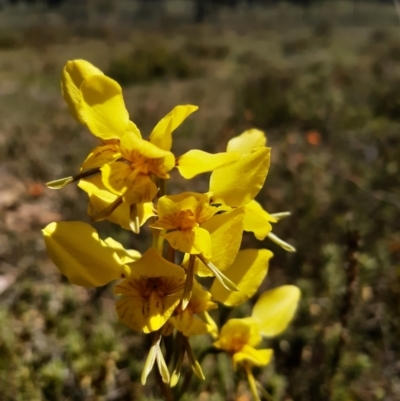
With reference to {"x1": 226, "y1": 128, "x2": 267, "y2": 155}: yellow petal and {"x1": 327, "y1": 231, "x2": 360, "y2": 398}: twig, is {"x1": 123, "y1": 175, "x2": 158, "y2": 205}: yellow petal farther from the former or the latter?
{"x1": 327, "y1": 231, "x2": 360, "y2": 398}: twig

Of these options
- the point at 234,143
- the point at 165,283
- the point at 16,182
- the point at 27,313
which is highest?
the point at 234,143

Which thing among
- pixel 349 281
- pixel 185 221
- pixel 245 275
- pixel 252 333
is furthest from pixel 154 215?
pixel 349 281

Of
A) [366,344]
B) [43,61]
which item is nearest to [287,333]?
[366,344]

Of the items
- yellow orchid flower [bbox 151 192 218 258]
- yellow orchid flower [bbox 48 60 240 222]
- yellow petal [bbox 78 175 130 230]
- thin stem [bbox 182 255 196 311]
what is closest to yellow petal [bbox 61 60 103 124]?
yellow orchid flower [bbox 48 60 240 222]

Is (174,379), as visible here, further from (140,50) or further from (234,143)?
(140,50)

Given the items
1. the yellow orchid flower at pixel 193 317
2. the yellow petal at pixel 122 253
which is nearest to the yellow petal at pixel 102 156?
the yellow petal at pixel 122 253

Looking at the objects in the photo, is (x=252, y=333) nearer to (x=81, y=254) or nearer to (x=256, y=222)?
(x=256, y=222)

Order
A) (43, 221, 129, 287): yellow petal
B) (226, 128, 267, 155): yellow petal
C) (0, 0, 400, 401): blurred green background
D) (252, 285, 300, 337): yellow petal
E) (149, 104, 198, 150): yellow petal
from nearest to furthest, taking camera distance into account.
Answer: (149, 104, 198, 150): yellow petal, (43, 221, 129, 287): yellow petal, (226, 128, 267, 155): yellow petal, (252, 285, 300, 337): yellow petal, (0, 0, 400, 401): blurred green background
